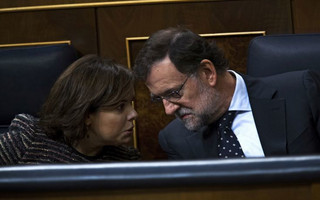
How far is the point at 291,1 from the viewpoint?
2.34 metres

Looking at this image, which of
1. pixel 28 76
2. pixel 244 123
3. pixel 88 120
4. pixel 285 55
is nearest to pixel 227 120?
pixel 244 123

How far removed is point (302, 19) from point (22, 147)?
4.37 ft

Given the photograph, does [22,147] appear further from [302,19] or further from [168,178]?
[302,19]

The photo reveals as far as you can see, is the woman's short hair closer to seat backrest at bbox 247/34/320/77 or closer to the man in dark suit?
the man in dark suit

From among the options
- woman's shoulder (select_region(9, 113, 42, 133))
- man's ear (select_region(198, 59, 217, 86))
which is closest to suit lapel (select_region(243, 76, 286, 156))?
man's ear (select_region(198, 59, 217, 86))

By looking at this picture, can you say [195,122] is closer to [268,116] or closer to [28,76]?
[268,116]

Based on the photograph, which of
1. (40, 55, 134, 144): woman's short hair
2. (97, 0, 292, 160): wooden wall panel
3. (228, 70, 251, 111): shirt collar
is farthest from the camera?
(97, 0, 292, 160): wooden wall panel

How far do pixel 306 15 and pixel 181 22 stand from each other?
53 centimetres

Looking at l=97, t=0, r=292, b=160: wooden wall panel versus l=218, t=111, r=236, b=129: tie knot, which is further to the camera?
l=97, t=0, r=292, b=160: wooden wall panel

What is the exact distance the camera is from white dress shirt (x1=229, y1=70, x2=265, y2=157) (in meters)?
1.68

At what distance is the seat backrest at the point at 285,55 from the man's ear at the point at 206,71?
16 cm

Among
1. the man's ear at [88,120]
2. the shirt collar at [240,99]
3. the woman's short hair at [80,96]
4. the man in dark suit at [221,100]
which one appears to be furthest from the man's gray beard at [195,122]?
the man's ear at [88,120]

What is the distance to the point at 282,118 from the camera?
5.57 ft

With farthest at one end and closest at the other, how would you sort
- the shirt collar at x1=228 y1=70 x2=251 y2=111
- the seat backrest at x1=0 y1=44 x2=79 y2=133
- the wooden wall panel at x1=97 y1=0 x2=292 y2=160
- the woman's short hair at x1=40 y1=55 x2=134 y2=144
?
the wooden wall panel at x1=97 y1=0 x2=292 y2=160
the seat backrest at x1=0 y1=44 x2=79 y2=133
the shirt collar at x1=228 y1=70 x2=251 y2=111
the woman's short hair at x1=40 y1=55 x2=134 y2=144
